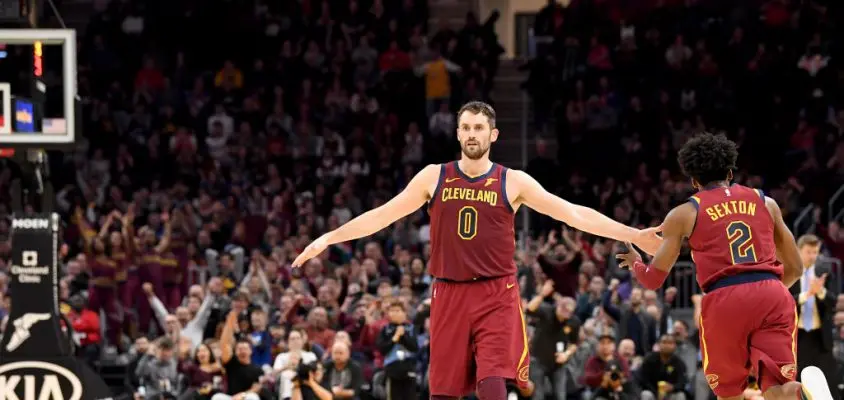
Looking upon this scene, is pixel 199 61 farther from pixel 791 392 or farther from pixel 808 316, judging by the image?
pixel 791 392

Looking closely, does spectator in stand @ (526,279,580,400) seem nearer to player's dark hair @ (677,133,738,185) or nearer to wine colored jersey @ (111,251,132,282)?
wine colored jersey @ (111,251,132,282)

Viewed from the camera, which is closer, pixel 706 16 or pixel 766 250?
pixel 766 250

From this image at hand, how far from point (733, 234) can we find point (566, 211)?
990mm

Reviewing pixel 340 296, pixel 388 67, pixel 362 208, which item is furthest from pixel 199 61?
pixel 340 296

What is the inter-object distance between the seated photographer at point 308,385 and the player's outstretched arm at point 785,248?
23.7ft

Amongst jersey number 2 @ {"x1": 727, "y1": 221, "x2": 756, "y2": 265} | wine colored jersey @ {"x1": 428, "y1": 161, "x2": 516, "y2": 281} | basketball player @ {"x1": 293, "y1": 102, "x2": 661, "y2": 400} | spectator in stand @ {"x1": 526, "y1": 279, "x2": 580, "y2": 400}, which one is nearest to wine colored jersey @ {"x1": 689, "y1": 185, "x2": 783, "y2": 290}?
jersey number 2 @ {"x1": 727, "y1": 221, "x2": 756, "y2": 265}

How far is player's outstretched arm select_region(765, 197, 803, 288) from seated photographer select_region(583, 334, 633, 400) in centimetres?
748

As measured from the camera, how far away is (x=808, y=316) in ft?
45.1

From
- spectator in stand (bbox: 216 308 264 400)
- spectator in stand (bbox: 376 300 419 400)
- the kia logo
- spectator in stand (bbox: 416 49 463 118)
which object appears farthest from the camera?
spectator in stand (bbox: 416 49 463 118)

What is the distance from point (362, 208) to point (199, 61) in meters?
5.07

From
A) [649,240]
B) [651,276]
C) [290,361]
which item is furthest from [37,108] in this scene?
[651,276]

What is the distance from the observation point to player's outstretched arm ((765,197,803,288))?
873 cm

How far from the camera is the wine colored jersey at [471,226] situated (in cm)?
878

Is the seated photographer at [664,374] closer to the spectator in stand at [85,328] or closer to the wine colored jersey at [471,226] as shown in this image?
the spectator in stand at [85,328]
